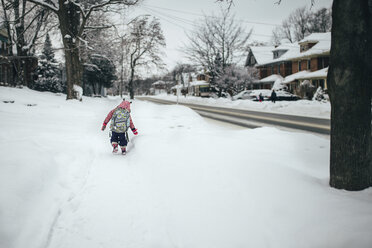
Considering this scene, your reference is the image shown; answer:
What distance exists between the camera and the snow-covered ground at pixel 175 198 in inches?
100

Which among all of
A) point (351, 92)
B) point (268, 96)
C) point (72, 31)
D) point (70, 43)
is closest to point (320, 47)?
point (268, 96)

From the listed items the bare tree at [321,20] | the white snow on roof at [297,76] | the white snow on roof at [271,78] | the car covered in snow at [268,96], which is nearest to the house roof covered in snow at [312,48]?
the white snow on roof at [297,76]

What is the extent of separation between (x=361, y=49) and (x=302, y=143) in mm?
3456

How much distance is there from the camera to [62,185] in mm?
3889

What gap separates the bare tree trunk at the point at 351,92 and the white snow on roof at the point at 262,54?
141 ft

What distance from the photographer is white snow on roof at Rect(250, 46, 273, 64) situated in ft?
144

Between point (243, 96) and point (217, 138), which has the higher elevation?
point (243, 96)

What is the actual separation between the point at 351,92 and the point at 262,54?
4580 centimetres

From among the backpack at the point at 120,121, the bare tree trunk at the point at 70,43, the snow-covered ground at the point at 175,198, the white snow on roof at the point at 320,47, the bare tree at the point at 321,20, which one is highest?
the bare tree at the point at 321,20

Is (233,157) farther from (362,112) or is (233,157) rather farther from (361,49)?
(361,49)

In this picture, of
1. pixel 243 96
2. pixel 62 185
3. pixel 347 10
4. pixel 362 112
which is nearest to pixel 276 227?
pixel 362 112

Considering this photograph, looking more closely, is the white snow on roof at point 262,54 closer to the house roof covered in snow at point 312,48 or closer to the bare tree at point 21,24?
the house roof covered in snow at point 312,48

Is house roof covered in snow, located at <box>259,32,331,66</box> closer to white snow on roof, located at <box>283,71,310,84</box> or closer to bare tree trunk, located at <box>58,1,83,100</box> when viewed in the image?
white snow on roof, located at <box>283,71,310,84</box>

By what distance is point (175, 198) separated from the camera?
3482 mm
